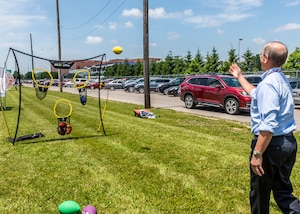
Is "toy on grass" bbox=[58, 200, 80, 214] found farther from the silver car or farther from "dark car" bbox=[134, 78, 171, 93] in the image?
"dark car" bbox=[134, 78, 171, 93]

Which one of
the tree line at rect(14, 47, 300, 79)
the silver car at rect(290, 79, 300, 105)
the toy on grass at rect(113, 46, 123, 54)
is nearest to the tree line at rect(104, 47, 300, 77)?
the tree line at rect(14, 47, 300, 79)

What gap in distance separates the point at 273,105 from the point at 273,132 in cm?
22

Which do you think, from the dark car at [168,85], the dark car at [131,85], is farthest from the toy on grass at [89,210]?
the dark car at [131,85]

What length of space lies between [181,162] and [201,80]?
1085 centimetres

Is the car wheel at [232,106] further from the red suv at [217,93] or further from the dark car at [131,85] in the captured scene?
the dark car at [131,85]

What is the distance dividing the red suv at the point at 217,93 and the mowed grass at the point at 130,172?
5913mm

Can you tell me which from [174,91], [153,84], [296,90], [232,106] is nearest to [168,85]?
[174,91]

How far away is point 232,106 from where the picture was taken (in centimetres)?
1383

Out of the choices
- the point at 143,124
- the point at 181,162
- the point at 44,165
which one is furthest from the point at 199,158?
the point at 143,124

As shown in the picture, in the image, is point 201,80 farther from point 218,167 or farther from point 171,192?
point 171,192

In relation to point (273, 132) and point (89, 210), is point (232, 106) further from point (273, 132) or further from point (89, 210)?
point (273, 132)

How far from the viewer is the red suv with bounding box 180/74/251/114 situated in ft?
44.5

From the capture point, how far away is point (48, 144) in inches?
269

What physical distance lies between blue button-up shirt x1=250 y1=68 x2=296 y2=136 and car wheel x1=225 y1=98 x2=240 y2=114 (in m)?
11.3
